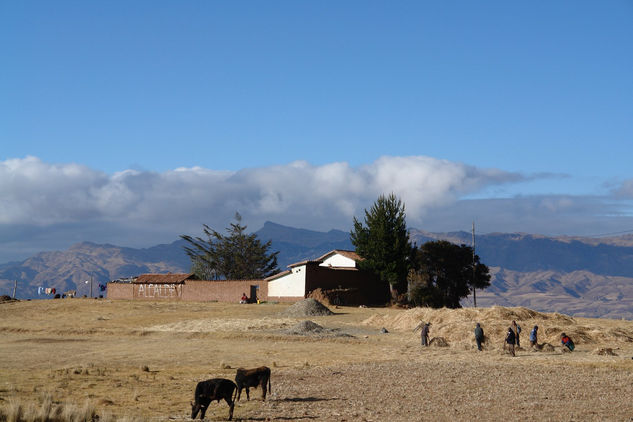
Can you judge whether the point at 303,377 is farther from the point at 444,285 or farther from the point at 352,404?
the point at 444,285

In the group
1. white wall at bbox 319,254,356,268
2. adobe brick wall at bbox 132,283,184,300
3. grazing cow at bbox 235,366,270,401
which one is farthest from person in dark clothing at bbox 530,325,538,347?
adobe brick wall at bbox 132,283,184,300

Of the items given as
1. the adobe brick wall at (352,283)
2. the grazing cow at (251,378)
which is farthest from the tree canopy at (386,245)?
the grazing cow at (251,378)

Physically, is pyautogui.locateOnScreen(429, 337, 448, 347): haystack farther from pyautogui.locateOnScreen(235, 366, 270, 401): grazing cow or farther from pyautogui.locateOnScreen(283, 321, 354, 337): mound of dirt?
pyautogui.locateOnScreen(235, 366, 270, 401): grazing cow

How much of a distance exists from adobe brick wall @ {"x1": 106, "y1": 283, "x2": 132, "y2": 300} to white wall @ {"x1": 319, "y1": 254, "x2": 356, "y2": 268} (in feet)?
77.2

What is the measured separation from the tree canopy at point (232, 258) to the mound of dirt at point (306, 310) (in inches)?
2328

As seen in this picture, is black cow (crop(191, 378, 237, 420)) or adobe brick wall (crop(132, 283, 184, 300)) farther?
adobe brick wall (crop(132, 283, 184, 300))

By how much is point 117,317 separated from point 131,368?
3180 centimetres

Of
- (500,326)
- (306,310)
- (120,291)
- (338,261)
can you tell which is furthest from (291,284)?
(500,326)

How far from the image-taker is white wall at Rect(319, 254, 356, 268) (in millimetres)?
79750

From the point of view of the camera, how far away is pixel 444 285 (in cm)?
7288

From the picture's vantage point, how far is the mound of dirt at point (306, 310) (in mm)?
56344

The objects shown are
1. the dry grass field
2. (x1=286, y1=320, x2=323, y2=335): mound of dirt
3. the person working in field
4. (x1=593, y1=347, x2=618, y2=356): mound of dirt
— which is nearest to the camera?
the dry grass field

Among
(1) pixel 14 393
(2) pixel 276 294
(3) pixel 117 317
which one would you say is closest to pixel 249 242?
(2) pixel 276 294

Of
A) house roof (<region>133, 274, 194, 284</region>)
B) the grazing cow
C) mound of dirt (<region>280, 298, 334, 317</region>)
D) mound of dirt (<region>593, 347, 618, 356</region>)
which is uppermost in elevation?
house roof (<region>133, 274, 194, 284</region>)
